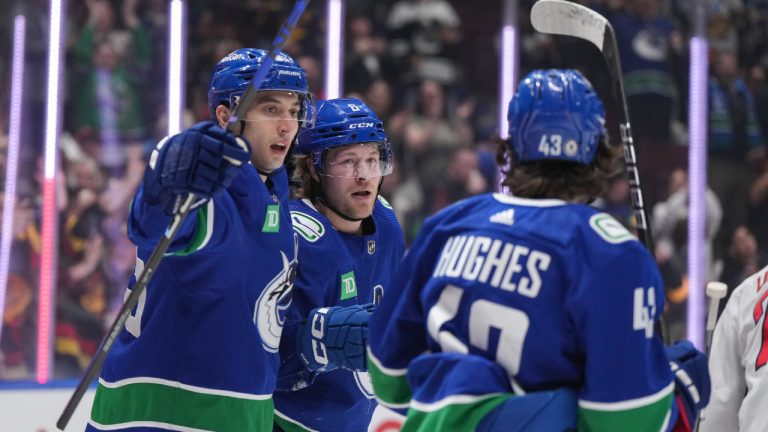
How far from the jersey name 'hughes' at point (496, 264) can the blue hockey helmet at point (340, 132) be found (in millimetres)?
885

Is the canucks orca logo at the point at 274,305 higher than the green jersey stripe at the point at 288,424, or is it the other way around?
the canucks orca logo at the point at 274,305

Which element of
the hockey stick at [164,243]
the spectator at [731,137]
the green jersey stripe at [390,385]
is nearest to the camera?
the green jersey stripe at [390,385]

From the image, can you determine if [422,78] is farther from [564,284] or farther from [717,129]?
Result: [564,284]

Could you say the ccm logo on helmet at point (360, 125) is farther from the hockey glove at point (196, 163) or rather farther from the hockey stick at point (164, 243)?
the hockey glove at point (196, 163)

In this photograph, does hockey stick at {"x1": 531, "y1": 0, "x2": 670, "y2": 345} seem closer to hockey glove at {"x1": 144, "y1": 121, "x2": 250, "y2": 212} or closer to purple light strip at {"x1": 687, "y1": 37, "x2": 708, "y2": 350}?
hockey glove at {"x1": 144, "y1": 121, "x2": 250, "y2": 212}

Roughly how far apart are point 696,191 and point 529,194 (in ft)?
13.9

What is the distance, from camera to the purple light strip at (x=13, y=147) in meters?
5.04

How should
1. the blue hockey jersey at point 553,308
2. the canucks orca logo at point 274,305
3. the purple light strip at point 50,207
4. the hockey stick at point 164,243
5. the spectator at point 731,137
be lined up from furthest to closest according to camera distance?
the spectator at point 731,137 < the purple light strip at point 50,207 < the canucks orca logo at point 274,305 < the hockey stick at point 164,243 < the blue hockey jersey at point 553,308

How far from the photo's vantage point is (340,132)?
2602 millimetres

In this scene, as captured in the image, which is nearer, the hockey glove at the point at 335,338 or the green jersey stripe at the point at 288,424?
the hockey glove at the point at 335,338

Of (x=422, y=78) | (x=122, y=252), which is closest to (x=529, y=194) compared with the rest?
(x=122, y=252)

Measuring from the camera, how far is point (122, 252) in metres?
5.18

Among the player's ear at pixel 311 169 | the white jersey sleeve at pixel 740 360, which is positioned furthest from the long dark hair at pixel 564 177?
the player's ear at pixel 311 169

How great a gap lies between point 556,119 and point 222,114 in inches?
35.5
